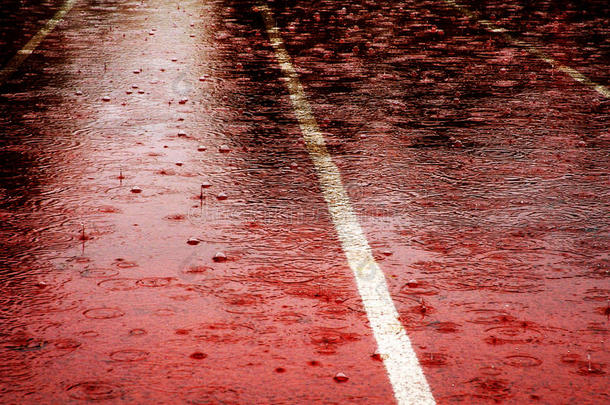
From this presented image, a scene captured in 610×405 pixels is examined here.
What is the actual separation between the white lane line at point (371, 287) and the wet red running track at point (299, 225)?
0.02 meters

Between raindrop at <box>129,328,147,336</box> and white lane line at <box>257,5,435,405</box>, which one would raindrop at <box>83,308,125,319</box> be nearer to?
raindrop at <box>129,328,147,336</box>

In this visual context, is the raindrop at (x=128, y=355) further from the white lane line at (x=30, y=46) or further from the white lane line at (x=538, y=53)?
the white lane line at (x=538, y=53)

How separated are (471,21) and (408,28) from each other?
1171 mm

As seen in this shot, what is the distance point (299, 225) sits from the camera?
487cm

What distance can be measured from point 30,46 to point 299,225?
661 centimetres

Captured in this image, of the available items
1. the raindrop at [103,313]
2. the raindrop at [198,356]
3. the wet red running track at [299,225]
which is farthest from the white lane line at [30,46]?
the raindrop at [198,356]

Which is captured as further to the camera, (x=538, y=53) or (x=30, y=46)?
(x=30, y=46)

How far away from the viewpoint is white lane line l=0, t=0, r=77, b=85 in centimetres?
895

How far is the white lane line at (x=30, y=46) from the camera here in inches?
352

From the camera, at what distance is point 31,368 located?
11.0 feet

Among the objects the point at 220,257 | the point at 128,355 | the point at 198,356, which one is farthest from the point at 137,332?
the point at 220,257

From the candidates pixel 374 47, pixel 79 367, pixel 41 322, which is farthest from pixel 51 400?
pixel 374 47

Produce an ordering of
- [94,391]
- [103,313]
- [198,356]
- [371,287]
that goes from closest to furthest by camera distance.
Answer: [94,391] < [198,356] < [103,313] < [371,287]

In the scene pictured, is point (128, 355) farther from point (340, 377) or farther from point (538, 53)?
point (538, 53)
